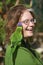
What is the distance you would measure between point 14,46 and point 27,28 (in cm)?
19

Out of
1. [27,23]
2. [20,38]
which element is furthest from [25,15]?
[20,38]

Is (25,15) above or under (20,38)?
above

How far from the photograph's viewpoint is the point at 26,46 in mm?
2158

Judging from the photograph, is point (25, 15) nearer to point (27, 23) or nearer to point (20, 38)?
point (27, 23)

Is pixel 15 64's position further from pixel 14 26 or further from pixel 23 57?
pixel 14 26

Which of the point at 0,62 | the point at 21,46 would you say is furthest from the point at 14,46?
the point at 0,62

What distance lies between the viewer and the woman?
1.99 metres

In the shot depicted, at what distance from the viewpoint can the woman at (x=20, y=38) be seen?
6.54 feet

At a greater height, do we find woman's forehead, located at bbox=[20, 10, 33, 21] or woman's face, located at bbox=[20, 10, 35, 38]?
woman's forehead, located at bbox=[20, 10, 33, 21]

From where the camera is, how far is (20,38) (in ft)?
6.83

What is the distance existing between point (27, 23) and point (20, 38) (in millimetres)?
162

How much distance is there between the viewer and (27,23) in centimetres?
218

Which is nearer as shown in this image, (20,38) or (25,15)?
(20,38)

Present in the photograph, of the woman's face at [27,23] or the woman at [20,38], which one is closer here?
the woman at [20,38]
